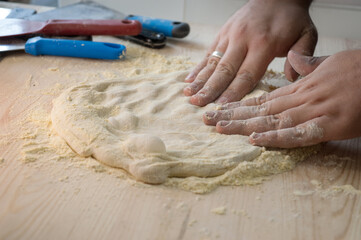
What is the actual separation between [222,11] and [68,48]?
1.51 meters

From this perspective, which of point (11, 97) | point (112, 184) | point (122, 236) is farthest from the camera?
point (11, 97)

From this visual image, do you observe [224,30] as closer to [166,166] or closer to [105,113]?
[105,113]

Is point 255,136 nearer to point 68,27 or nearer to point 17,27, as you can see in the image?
point 68,27

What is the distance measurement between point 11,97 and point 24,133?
0.88 ft

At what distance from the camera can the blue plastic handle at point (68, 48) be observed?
1687 millimetres

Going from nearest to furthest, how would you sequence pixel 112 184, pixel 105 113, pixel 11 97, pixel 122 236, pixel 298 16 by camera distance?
1. pixel 122 236
2. pixel 112 184
3. pixel 105 113
4. pixel 11 97
5. pixel 298 16

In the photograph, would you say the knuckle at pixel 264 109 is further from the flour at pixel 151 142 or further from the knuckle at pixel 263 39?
the knuckle at pixel 263 39

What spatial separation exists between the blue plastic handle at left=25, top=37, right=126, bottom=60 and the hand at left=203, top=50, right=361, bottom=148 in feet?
2.35

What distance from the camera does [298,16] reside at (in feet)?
5.03

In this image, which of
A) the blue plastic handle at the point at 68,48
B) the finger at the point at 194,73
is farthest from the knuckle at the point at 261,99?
the blue plastic handle at the point at 68,48

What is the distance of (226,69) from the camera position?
1.48 metres

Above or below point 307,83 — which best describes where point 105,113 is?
below

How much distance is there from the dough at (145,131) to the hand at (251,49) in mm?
101

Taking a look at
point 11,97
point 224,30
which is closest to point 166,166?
point 11,97
